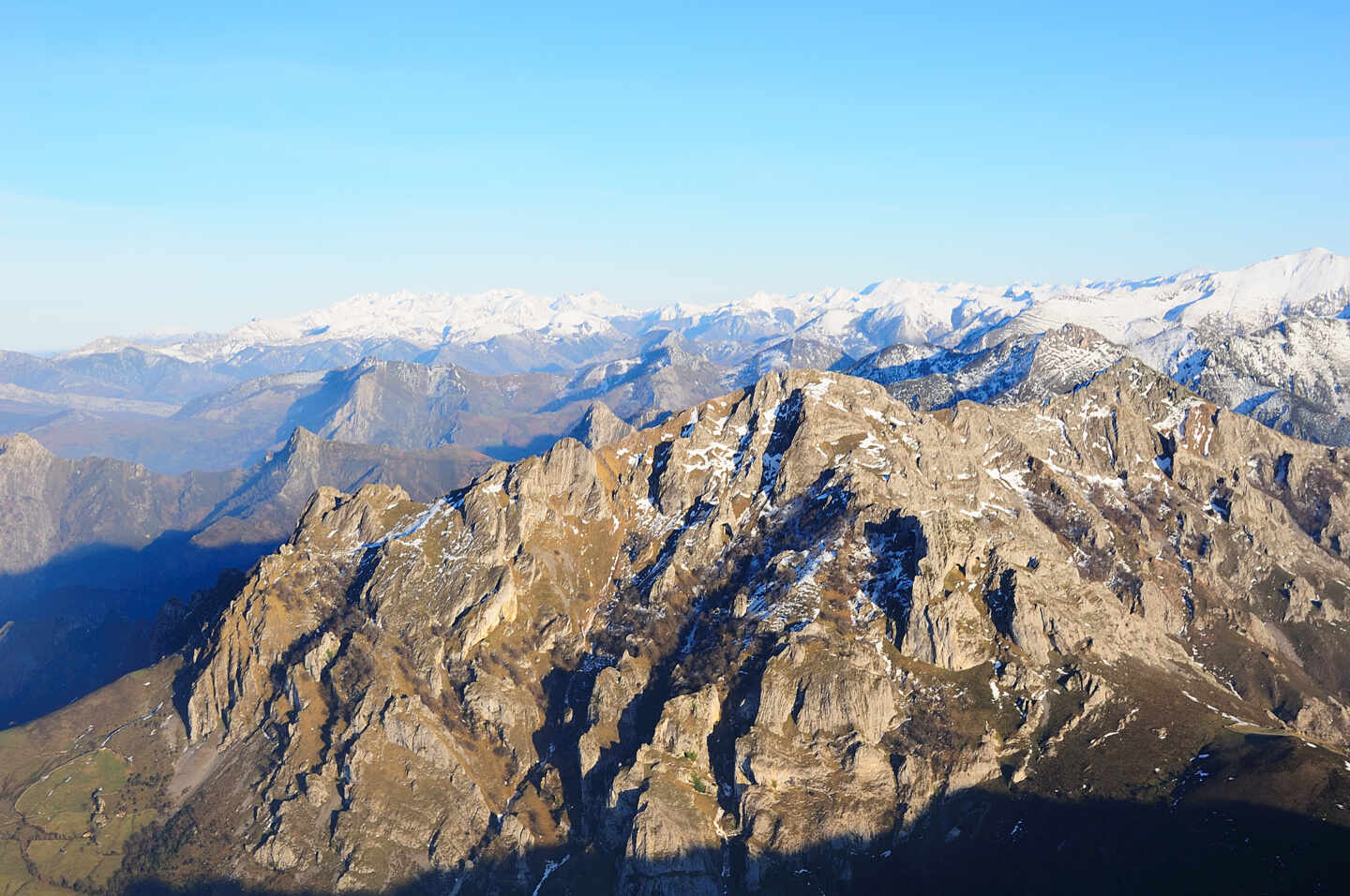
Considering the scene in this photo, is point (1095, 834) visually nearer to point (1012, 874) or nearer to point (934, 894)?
point (1012, 874)

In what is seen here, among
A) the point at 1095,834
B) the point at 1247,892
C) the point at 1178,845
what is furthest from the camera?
Result: the point at 1095,834

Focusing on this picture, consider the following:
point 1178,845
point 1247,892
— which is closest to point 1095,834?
point 1178,845

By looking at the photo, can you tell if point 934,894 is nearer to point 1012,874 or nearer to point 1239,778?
point 1012,874

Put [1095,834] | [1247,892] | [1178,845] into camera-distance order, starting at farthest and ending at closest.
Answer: [1095,834] → [1178,845] → [1247,892]

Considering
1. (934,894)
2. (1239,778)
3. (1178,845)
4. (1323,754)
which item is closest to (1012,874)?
(934,894)

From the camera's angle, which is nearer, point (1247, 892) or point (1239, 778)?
point (1247, 892)

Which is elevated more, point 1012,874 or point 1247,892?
point 1247,892

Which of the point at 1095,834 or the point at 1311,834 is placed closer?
the point at 1311,834

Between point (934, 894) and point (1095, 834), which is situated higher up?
point (1095, 834)

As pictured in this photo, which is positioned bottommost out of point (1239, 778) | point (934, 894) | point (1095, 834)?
point (934, 894)
